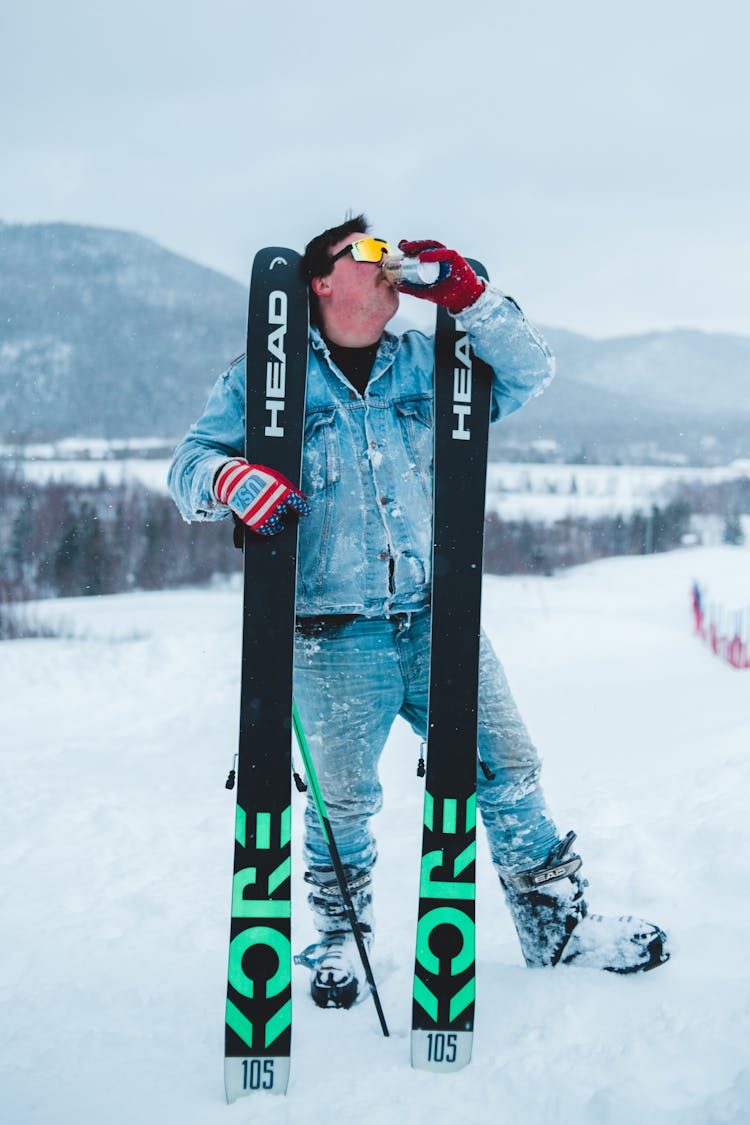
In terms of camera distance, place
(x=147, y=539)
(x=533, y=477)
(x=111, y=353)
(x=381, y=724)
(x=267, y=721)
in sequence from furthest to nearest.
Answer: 1. (x=111, y=353)
2. (x=533, y=477)
3. (x=147, y=539)
4. (x=381, y=724)
5. (x=267, y=721)

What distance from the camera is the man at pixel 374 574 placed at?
1979mm

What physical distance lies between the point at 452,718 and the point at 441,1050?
2.28 ft

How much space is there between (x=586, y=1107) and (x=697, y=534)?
253 feet

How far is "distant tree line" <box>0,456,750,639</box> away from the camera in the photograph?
6169cm

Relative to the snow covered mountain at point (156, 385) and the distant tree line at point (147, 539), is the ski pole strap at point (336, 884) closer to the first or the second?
the distant tree line at point (147, 539)

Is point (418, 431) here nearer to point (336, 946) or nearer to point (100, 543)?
point (336, 946)

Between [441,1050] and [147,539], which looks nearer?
[441,1050]

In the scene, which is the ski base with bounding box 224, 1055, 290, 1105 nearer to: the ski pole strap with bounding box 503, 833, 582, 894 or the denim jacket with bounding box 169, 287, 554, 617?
the ski pole strap with bounding box 503, 833, 582, 894

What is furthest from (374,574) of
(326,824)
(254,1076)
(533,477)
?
(533,477)

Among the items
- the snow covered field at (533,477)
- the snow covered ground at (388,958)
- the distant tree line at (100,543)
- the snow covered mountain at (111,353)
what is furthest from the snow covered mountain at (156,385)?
the snow covered ground at (388,958)

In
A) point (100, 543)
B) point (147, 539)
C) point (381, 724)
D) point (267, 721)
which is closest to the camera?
point (267, 721)

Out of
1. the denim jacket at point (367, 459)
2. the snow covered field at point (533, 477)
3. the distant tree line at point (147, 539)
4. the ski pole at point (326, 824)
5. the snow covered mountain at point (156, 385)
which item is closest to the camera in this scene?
the denim jacket at point (367, 459)

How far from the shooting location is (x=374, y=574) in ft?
6.48

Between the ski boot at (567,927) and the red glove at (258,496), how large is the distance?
3.47 feet
